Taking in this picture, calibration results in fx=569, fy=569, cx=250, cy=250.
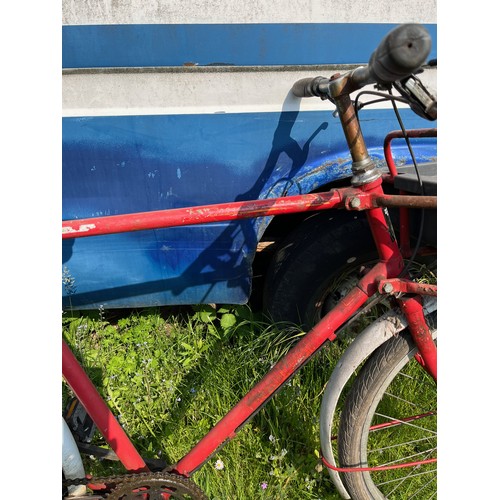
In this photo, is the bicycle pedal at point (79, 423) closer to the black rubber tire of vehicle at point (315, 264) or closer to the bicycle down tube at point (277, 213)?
the bicycle down tube at point (277, 213)

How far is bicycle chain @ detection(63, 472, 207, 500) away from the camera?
69.7 inches

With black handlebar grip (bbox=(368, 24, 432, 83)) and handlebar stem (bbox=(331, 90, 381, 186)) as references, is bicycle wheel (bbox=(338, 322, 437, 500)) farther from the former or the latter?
black handlebar grip (bbox=(368, 24, 432, 83))

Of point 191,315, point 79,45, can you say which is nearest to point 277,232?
point 191,315

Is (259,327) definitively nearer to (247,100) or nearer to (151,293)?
(151,293)

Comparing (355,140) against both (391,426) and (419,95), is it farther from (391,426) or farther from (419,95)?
(391,426)

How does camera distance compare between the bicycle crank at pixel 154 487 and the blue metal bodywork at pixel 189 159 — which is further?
the blue metal bodywork at pixel 189 159

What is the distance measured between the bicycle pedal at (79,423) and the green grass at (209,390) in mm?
299

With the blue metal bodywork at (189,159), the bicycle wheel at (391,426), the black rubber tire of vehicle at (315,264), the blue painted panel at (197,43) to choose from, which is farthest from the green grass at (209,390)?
the blue painted panel at (197,43)

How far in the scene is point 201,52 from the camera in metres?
2.12

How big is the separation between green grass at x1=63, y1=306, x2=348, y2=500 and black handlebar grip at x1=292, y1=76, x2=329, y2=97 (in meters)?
1.09

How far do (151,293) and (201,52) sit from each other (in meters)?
1.03

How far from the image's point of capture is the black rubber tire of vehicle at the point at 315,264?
2436 millimetres

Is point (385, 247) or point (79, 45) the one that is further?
point (79, 45)

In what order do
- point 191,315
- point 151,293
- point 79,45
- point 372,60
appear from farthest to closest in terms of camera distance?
1. point 191,315
2. point 151,293
3. point 79,45
4. point 372,60
